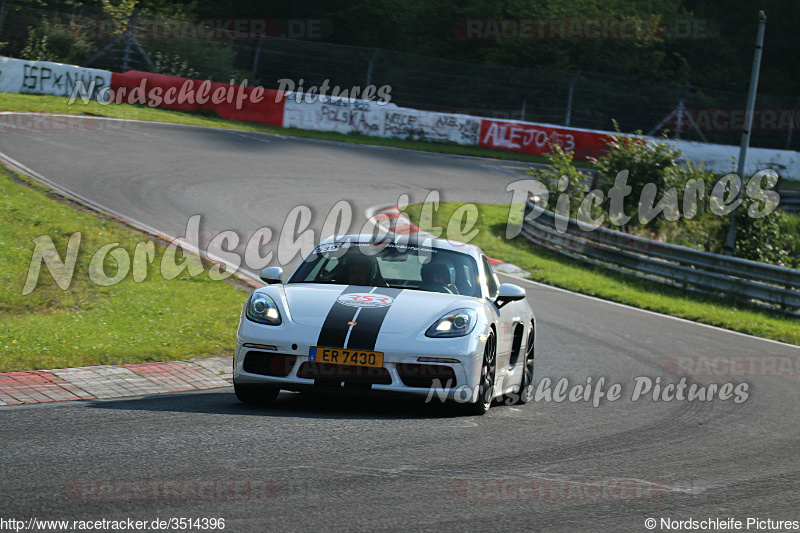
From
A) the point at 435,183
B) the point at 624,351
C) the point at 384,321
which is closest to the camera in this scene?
the point at 384,321

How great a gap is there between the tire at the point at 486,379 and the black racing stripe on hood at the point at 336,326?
1034mm

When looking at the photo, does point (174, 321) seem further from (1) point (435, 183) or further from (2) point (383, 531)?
(1) point (435, 183)

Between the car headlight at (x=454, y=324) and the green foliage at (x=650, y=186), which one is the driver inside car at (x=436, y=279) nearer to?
the car headlight at (x=454, y=324)

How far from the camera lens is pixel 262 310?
23.9ft

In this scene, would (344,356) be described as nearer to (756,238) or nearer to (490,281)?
(490,281)

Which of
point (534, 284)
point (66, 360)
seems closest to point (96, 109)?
point (534, 284)

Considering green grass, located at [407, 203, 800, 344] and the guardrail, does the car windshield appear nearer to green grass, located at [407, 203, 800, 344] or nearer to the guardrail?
green grass, located at [407, 203, 800, 344]

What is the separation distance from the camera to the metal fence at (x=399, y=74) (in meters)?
31.7

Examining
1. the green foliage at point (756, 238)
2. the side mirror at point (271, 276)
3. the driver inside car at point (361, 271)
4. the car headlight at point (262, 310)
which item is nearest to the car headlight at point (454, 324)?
the driver inside car at point (361, 271)

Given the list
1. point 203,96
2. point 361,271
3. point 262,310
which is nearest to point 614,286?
point 361,271

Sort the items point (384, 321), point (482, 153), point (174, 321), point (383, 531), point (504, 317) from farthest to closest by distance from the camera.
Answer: point (482, 153), point (174, 321), point (504, 317), point (384, 321), point (383, 531)

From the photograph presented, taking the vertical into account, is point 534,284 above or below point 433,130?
below

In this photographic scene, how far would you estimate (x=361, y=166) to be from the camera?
2609 cm

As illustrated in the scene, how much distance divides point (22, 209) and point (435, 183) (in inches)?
533
